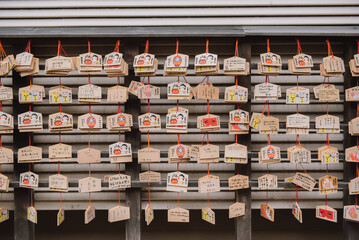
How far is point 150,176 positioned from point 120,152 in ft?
1.79

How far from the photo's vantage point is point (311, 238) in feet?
13.2

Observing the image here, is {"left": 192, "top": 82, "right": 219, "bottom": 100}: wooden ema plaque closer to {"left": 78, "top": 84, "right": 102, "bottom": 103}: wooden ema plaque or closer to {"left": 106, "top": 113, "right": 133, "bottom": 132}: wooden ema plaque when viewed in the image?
{"left": 106, "top": 113, "right": 133, "bottom": 132}: wooden ema plaque

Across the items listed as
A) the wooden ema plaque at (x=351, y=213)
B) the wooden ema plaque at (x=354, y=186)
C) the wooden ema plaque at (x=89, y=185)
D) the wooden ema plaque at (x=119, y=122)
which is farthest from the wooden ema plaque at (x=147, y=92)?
the wooden ema plaque at (x=351, y=213)

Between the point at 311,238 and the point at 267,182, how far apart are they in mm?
1621

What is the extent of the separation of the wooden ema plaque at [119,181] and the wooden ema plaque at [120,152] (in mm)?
241

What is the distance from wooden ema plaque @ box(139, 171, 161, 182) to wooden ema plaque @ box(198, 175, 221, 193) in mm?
596

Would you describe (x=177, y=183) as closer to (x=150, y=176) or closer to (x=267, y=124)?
(x=150, y=176)

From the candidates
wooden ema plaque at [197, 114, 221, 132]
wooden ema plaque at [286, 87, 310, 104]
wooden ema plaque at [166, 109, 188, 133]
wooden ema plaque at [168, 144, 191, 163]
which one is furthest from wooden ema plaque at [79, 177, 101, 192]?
wooden ema plaque at [286, 87, 310, 104]

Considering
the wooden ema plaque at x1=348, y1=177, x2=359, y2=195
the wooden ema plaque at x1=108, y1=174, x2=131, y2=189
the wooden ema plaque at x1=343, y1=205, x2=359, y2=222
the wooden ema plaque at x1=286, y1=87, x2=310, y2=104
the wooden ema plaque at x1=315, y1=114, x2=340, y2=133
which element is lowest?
the wooden ema plaque at x1=343, y1=205, x2=359, y2=222

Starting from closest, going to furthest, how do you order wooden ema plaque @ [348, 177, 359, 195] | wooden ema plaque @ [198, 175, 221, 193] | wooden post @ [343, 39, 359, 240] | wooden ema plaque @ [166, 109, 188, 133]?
wooden ema plaque @ [166, 109, 188, 133] < wooden ema plaque @ [198, 175, 221, 193] < wooden ema plaque @ [348, 177, 359, 195] < wooden post @ [343, 39, 359, 240]

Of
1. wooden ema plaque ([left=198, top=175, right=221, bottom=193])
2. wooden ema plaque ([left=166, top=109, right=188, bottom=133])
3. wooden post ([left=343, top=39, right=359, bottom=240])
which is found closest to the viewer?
wooden ema plaque ([left=166, top=109, right=188, bottom=133])

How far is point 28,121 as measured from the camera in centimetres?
327

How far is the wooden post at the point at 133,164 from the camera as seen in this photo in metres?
3.51

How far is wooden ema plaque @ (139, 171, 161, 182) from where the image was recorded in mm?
3465
